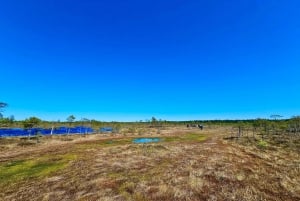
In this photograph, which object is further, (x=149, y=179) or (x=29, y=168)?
(x=29, y=168)

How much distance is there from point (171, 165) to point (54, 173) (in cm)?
1090

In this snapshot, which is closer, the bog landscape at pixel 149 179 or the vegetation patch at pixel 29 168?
the bog landscape at pixel 149 179

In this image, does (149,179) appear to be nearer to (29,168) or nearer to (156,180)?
(156,180)

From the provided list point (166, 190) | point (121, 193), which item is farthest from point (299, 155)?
point (121, 193)

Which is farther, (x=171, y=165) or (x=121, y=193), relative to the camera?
(x=171, y=165)

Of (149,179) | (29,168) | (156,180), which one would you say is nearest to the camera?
(156,180)

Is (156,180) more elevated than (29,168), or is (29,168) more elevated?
(156,180)

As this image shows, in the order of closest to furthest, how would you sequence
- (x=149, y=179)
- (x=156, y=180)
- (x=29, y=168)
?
(x=156, y=180)
(x=149, y=179)
(x=29, y=168)

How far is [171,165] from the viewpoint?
21766 millimetres

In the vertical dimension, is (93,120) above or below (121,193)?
above

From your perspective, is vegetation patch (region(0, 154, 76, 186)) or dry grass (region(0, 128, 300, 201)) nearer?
dry grass (region(0, 128, 300, 201))

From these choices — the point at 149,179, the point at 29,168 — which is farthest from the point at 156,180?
the point at 29,168

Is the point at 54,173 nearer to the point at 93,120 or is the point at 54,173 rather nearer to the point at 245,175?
the point at 245,175

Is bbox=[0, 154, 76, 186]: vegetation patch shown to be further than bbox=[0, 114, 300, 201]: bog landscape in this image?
Yes
